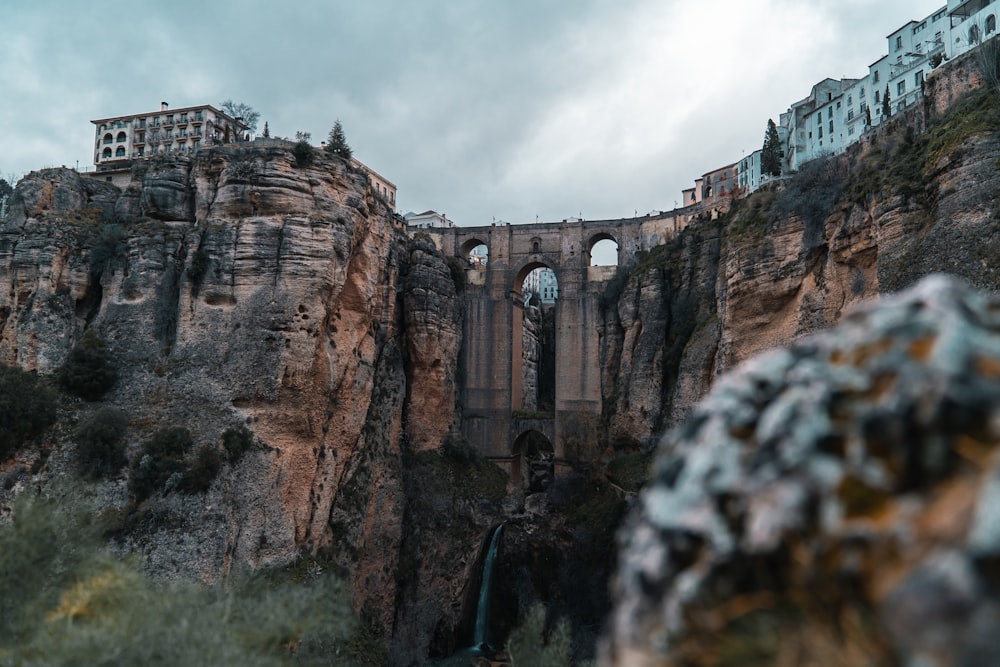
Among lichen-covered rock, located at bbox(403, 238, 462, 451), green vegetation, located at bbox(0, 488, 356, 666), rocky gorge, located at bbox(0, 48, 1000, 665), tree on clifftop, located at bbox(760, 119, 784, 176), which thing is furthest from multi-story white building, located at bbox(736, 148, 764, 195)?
green vegetation, located at bbox(0, 488, 356, 666)

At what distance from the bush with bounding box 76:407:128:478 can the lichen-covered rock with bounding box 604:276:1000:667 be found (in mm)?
16431

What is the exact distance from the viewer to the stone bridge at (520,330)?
105ft

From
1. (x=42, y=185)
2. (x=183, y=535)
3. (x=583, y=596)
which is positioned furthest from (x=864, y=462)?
(x=583, y=596)

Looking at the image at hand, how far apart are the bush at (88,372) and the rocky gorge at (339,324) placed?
30 cm

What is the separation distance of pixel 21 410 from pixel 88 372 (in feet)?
5.27

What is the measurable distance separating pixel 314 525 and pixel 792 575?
63.1 ft

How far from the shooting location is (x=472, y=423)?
32.2m

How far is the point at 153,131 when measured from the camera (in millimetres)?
47125

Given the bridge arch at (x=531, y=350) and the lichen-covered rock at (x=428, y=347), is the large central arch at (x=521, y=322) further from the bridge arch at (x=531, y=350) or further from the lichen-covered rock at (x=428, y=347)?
the lichen-covered rock at (x=428, y=347)

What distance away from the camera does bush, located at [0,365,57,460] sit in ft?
54.2

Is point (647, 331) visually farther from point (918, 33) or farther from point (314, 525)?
point (918, 33)

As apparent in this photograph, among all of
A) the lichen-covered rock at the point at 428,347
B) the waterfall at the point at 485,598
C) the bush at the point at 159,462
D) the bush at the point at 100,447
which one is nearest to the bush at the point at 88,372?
the bush at the point at 100,447

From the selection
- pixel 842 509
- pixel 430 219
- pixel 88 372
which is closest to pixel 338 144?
pixel 88 372

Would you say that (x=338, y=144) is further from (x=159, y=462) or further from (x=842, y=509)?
(x=842, y=509)
